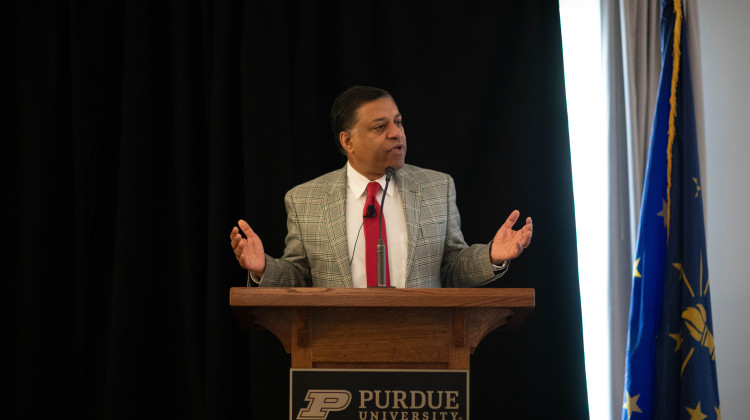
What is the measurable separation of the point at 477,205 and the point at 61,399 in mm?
2272

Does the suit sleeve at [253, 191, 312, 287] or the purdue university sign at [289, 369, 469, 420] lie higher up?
the suit sleeve at [253, 191, 312, 287]

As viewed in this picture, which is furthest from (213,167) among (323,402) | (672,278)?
(672,278)

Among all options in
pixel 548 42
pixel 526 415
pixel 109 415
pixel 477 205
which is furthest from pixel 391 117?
pixel 109 415

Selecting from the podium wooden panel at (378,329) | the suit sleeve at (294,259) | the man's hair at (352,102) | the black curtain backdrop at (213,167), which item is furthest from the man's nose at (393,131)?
the podium wooden panel at (378,329)

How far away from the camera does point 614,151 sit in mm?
3721

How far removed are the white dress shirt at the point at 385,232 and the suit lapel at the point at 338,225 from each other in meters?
0.05

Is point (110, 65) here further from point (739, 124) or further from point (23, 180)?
point (739, 124)

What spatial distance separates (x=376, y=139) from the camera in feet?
9.74

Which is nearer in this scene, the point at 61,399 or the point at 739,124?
the point at 61,399

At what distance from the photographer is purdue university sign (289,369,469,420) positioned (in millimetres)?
1992

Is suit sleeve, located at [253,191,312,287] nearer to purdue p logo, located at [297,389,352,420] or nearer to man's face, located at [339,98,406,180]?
man's face, located at [339,98,406,180]

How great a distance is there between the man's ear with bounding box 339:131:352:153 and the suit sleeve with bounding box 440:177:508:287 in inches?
17.4

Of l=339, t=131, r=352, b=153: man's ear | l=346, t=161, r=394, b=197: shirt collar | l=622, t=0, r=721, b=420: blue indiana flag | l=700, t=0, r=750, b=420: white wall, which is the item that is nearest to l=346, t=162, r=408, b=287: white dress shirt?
l=346, t=161, r=394, b=197: shirt collar

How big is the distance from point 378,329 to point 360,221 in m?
0.85
